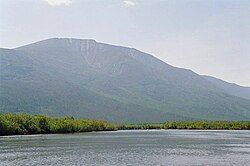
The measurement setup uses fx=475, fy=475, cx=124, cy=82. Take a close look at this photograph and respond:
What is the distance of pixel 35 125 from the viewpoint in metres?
140

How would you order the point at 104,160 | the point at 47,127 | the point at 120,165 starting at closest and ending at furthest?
1. the point at 120,165
2. the point at 104,160
3. the point at 47,127

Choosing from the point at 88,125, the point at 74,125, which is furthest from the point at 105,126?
the point at 74,125

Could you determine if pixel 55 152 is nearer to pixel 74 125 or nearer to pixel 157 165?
pixel 157 165

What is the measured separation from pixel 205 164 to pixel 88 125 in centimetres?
12537

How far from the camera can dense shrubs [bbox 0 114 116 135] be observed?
127 metres

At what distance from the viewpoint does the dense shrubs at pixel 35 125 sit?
416ft

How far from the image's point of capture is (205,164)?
56.6 metres

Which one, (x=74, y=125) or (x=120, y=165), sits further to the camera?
(x=74, y=125)

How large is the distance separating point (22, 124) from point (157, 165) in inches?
3396

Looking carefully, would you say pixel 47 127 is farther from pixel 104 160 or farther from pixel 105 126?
pixel 104 160

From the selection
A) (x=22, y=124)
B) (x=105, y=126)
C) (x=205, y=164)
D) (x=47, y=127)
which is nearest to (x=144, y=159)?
(x=205, y=164)

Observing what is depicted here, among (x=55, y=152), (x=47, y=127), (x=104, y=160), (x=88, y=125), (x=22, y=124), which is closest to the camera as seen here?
(x=104, y=160)

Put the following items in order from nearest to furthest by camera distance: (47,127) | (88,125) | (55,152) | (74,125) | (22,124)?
(55,152), (22,124), (47,127), (74,125), (88,125)

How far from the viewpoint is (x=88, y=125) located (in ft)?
589
